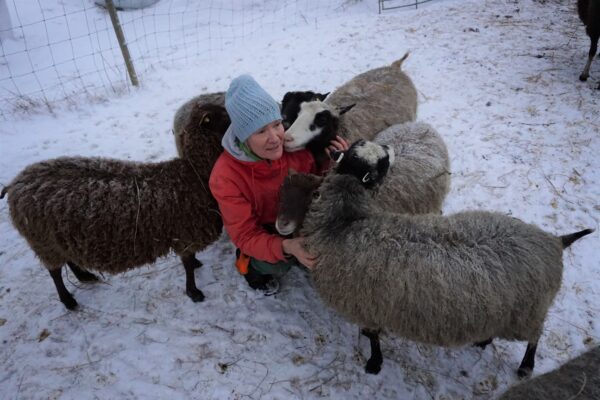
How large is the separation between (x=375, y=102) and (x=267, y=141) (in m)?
2.18

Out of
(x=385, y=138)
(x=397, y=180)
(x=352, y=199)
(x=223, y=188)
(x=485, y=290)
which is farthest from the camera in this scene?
(x=385, y=138)

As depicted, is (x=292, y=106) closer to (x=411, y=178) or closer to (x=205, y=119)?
(x=205, y=119)

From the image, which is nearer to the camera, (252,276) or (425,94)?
(252,276)

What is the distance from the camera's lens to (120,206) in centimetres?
253

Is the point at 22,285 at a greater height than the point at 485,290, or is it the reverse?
the point at 485,290

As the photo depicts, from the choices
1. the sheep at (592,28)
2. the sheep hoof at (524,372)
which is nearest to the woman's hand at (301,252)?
the sheep hoof at (524,372)

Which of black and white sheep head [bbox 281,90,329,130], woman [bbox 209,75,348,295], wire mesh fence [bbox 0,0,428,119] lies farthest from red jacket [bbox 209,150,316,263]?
wire mesh fence [bbox 0,0,428,119]

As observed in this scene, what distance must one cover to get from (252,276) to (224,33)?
7740mm

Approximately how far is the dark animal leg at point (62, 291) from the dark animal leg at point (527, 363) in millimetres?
3671

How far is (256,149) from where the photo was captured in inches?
95.6

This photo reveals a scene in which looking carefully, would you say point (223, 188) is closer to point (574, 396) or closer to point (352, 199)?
point (352, 199)

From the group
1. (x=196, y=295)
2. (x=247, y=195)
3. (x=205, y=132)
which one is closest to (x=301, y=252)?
(x=247, y=195)

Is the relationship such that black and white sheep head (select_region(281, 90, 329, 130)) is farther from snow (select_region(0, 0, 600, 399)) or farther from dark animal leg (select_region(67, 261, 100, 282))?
dark animal leg (select_region(67, 261, 100, 282))

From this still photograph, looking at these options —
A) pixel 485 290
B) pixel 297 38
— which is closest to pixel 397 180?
pixel 485 290
